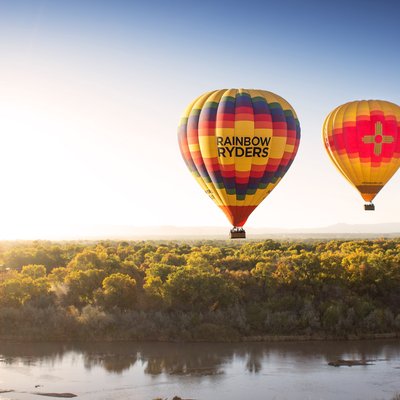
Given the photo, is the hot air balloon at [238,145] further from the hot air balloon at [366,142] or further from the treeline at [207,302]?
the treeline at [207,302]

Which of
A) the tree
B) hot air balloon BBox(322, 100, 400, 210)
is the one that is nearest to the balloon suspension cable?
hot air balloon BBox(322, 100, 400, 210)

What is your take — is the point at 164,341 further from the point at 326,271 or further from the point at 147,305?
the point at 326,271

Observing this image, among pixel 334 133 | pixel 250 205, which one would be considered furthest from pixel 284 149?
pixel 334 133

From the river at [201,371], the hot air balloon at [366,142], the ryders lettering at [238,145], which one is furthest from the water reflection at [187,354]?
the ryders lettering at [238,145]

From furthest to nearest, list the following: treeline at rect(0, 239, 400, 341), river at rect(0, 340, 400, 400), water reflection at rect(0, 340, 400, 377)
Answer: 1. treeline at rect(0, 239, 400, 341)
2. water reflection at rect(0, 340, 400, 377)
3. river at rect(0, 340, 400, 400)

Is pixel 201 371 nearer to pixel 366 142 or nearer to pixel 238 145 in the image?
pixel 238 145

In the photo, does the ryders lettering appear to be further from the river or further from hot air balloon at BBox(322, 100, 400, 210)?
the river
